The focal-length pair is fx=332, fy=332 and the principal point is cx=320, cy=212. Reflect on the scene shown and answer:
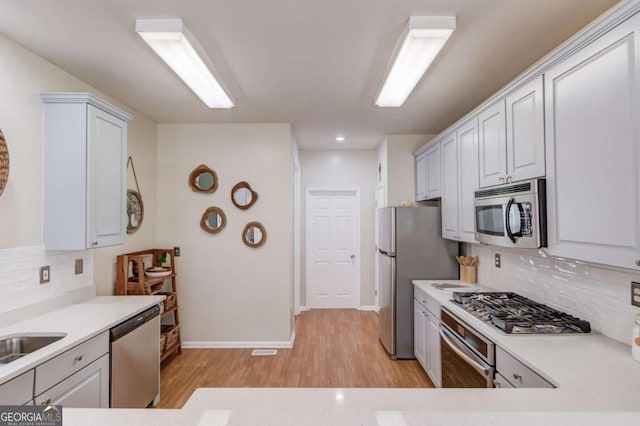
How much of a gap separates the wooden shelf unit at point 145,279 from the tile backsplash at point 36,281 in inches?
15.0

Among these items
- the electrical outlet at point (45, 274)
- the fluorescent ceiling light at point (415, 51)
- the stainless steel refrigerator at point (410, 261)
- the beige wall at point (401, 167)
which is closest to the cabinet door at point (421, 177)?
the beige wall at point (401, 167)

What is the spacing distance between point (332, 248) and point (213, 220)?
230 cm

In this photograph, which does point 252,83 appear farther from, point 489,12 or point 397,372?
point 397,372

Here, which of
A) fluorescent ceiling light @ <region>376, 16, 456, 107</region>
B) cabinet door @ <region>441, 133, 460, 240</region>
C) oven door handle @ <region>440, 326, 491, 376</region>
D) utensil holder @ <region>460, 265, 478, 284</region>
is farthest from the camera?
utensil holder @ <region>460, 265, 478, 284</region>

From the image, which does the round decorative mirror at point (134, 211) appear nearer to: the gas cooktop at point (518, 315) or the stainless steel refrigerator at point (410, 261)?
the stainless steel refrigerator at point (410, 261)

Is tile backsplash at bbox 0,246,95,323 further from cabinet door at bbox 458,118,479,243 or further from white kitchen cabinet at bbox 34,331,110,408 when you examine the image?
cabinet door at bbox 458,118,479,243

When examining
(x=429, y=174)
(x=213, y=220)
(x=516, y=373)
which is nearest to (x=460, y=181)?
(x=429, y=174)

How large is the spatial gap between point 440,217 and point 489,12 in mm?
2175

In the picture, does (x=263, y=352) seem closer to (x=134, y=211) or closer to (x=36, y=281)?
(x=134, y=211)

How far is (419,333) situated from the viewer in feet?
11.1

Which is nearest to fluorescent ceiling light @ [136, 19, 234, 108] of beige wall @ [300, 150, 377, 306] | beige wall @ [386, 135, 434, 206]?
beige wall @ [386, 135, 434, 206]

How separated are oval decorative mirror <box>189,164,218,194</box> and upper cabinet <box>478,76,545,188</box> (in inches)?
113

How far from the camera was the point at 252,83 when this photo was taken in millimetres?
2803

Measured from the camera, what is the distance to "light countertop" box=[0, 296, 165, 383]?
5.10 ft
